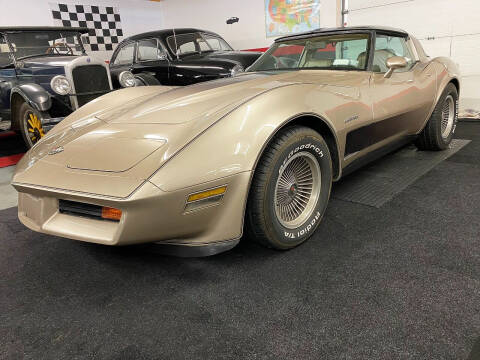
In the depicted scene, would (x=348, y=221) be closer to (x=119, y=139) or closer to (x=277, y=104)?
(x=277, y=104)

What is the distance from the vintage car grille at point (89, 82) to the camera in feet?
11.5

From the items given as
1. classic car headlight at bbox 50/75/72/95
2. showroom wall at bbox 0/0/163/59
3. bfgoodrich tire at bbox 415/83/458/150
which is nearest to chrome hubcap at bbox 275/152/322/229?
bfgoodrich tire at bbox 415/83/458/150

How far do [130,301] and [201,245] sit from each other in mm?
345

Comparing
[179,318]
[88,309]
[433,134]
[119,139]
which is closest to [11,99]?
[119,139]

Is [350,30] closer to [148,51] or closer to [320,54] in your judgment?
[320,54]

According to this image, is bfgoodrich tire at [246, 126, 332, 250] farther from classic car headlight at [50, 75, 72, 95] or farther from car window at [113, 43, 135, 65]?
car window at [113, 43, 135, 65]

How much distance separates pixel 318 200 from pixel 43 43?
154 inches

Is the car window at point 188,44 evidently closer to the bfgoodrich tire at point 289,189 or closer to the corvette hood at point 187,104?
the corvette hood at point 187,104

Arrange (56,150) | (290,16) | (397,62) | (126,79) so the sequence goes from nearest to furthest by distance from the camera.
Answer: (56,150) < (397,62) < (126,79) < (290,16)

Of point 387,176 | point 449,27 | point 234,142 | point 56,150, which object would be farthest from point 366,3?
point 56,150

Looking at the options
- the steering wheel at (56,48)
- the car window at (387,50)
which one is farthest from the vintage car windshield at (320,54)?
the steering wheel at (56,48)

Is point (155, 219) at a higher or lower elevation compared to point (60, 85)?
lower

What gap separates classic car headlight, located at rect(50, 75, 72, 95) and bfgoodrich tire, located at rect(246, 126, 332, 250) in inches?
107

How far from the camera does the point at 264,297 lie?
1.27 meters
